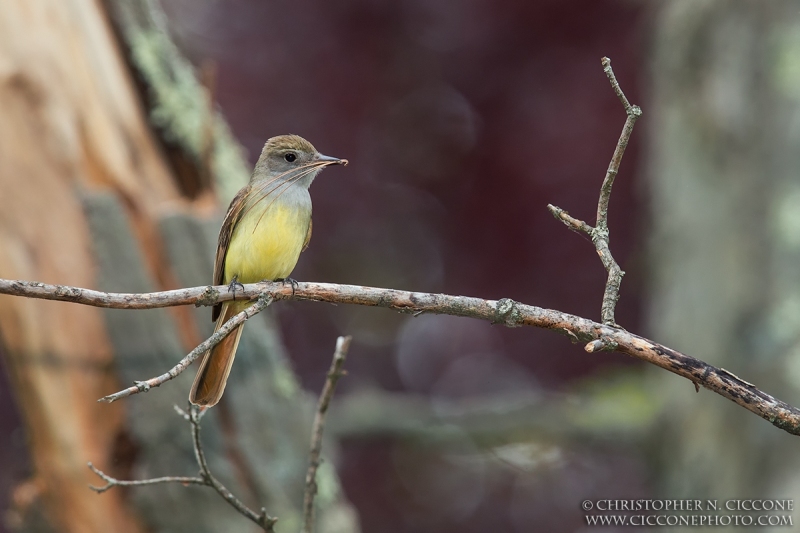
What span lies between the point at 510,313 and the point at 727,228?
11.4ft

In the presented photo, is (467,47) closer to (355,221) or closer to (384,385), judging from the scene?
(355,221)

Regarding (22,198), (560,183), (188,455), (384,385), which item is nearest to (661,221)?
(560,183)

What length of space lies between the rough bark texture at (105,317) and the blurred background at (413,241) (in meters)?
0.01

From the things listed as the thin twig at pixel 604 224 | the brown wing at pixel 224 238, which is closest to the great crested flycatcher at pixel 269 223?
the brown wing at pixel 224 238

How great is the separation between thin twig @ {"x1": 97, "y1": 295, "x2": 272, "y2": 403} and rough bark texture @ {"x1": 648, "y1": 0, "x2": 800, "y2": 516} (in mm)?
3521

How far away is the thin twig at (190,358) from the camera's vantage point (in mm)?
1872

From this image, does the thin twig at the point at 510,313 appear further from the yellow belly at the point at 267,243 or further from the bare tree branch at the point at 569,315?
the yellow belly at the point at 267,243

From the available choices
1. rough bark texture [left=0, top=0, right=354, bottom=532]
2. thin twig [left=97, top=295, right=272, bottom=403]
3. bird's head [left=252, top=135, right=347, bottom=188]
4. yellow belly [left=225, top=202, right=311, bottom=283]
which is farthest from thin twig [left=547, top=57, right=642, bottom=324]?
rough bark texture [left=0, top=0, right=354, bottom=532]

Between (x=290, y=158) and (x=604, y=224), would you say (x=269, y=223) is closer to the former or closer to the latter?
(x=290, y=158)

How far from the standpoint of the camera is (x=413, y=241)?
7215 millimetres

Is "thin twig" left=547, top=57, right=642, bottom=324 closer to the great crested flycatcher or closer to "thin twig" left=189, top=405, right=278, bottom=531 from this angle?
"thin twig" left=189, top=405, right=278, bottom=531

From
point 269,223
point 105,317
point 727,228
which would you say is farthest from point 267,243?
point 727,228

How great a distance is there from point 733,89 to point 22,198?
14.2 ft

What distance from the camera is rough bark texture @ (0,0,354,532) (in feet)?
14.4
